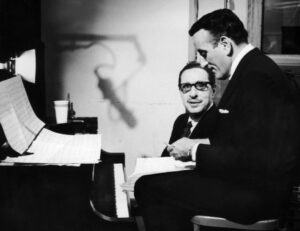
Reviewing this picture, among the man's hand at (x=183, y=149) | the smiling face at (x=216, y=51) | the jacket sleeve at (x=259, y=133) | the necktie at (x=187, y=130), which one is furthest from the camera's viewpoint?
the necktie at (x=187, y=130)

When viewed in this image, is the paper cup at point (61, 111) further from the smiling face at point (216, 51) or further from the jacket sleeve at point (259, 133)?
the jacket sleeve at point (259, 133)

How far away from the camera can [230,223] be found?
151cm

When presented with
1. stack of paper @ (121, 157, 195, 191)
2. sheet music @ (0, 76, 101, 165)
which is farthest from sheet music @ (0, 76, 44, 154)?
stack of paper @ (121, 157, 195, 191)

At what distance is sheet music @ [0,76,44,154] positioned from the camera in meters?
1.44

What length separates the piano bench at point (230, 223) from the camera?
1492 millimetres

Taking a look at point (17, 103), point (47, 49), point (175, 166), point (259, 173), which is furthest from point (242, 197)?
point (47, 49)

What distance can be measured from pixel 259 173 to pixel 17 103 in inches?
40.5

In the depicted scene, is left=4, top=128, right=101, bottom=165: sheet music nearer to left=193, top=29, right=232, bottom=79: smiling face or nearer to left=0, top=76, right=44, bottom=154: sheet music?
left=0, top=76, right=44, bottom=154: sheet music

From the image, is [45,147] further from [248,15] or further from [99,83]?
[248,15]

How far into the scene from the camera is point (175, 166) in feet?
5.55

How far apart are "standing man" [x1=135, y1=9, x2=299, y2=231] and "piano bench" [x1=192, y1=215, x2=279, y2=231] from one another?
2cm

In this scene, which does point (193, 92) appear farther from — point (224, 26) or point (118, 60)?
point (118, 60)

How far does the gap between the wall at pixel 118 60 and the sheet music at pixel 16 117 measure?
1595 millimetres

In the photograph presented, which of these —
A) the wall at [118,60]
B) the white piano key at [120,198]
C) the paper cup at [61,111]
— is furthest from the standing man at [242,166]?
the wall at [118,60]
